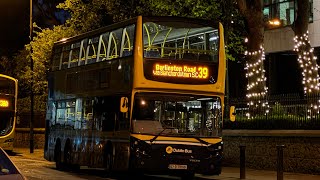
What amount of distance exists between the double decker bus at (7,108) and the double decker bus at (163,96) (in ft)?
35.1

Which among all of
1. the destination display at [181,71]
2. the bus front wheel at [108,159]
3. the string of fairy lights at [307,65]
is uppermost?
the string of fairy lights at [307,65]

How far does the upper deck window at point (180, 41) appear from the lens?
16.6 metres

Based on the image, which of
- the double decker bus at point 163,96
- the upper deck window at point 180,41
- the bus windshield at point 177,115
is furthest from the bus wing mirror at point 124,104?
the upper deck window at point 180,41

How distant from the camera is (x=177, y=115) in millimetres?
16453

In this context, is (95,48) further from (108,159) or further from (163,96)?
(163,96)

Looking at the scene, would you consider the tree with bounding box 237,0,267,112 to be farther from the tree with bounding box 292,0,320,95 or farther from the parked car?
the parked car

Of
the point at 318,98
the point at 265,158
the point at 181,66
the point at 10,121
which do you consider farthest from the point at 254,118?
the point at 10,121

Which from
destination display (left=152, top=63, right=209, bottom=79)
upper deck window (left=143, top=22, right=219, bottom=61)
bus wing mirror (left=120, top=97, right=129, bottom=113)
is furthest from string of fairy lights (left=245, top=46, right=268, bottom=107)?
bus wing mirror (left=120, top=97, right=129, bottom=113)

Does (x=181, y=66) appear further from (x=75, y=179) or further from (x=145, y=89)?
(x=75, y=179)

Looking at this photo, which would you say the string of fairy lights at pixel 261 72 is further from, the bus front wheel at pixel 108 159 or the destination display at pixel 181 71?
the bus front wheel at pixel 108 159

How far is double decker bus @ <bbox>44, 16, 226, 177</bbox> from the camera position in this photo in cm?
1612

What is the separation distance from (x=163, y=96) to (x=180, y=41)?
191 cm

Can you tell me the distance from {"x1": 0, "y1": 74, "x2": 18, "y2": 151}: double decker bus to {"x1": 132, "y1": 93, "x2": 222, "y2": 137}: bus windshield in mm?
13337

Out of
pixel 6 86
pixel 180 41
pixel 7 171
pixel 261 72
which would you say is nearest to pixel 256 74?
pixel 261 72
